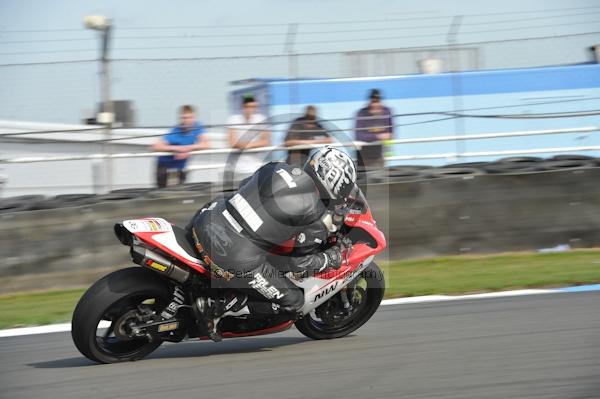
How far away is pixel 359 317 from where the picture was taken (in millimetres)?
6195

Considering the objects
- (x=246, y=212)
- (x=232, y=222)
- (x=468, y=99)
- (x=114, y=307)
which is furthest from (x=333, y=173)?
(x=468, y=99)

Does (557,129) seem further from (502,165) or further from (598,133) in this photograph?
(502,165)

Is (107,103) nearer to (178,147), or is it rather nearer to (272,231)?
(178,147)

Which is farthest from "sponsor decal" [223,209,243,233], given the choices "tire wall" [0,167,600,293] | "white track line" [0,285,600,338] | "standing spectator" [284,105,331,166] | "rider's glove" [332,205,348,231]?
"standing spectator" [284,105,331,166]

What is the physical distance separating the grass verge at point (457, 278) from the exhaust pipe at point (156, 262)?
2.46m

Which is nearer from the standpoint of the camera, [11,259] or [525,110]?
[11,259]

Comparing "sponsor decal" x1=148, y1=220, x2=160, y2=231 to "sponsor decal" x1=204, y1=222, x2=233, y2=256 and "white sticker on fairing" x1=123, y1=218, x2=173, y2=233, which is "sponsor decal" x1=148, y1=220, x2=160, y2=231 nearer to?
"white sticker on fairing" x1=123, y1=218, x2=173, y2=233

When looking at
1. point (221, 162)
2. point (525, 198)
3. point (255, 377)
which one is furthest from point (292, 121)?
point (255, 377)

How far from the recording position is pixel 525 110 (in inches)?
496

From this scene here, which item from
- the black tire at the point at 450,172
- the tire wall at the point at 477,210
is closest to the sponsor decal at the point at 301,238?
the tire wall at the point at 477,210

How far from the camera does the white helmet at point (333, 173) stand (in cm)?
560

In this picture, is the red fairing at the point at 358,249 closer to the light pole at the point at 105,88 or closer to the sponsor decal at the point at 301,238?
the sponsor decal at the point at 301,238

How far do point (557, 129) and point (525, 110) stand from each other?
176cm

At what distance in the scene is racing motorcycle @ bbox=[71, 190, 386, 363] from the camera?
17.5 feet
